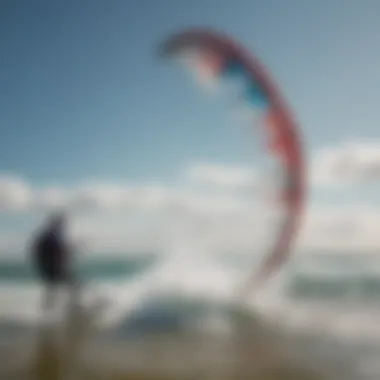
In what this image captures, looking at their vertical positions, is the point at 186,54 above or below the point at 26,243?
above

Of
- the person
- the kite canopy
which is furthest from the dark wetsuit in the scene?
the kite canopy

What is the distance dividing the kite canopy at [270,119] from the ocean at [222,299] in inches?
2.3

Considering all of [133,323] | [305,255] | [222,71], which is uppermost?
[222,71]

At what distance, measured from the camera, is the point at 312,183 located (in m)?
1.69

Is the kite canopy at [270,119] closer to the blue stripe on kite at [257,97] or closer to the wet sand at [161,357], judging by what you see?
the blue stripe on kite at [257,97]

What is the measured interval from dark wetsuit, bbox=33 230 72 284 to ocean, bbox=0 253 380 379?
3cm

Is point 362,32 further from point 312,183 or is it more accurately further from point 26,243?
point 26,243

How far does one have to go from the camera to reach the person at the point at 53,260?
5.64ft

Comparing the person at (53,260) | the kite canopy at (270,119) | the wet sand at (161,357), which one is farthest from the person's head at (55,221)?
the kite canopy at (270,119)

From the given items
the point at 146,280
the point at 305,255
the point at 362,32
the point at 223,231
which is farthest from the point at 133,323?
the point at 362,32

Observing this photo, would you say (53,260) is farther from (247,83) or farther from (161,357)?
(247,83)

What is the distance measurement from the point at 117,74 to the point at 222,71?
0.25m

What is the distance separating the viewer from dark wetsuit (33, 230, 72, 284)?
5.63 ft

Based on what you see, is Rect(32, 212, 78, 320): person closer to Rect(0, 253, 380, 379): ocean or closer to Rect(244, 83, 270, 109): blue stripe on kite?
Rect(0, 253, 380, 379): ocean
